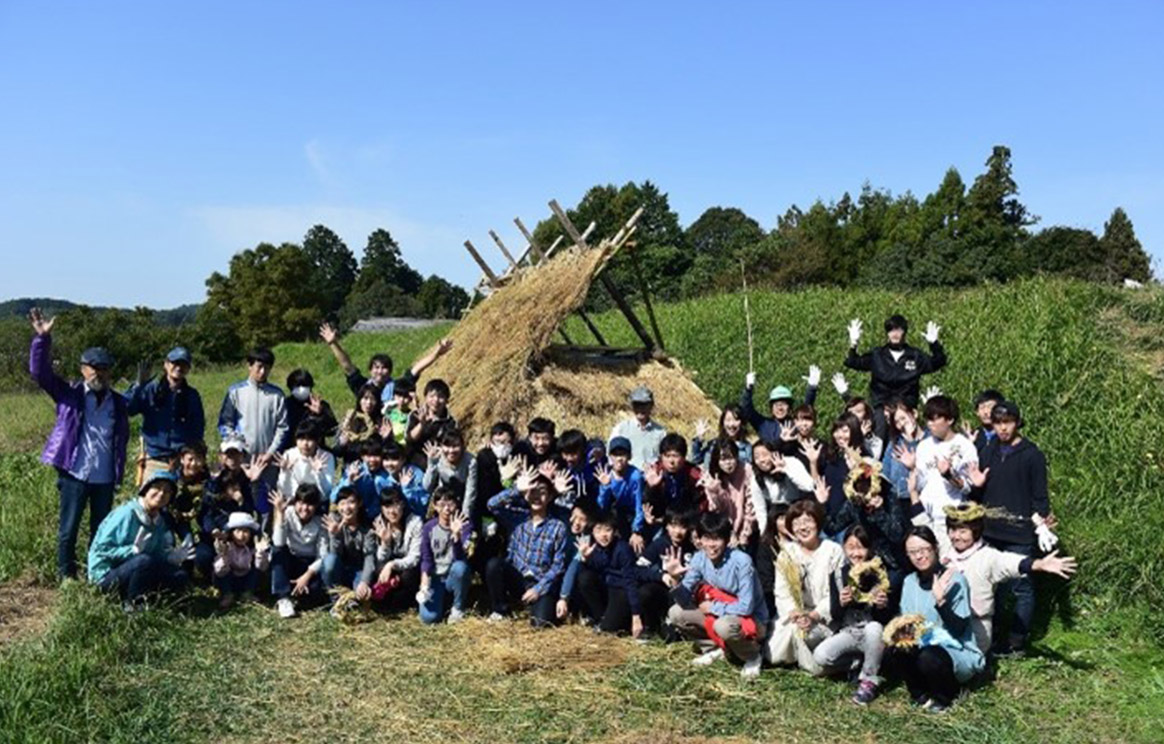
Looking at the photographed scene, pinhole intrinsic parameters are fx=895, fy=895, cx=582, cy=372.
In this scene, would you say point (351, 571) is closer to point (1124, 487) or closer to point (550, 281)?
point (550, 281)

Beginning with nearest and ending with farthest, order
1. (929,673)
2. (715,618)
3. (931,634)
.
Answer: (929,673) → (931,634) → (715,618)

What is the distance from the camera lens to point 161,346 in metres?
39.9

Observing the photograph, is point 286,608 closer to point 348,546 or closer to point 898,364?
point 348,546

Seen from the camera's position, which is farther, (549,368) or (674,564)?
(549,368)

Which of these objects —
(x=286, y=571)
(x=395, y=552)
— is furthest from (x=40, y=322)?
(x=395, y=552)

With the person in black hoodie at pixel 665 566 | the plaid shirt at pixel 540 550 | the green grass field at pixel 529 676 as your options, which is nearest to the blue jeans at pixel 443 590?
the green grass field at pixel 529 676

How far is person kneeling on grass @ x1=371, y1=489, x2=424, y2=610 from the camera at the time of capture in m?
6.21

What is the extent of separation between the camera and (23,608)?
6137 millimetres

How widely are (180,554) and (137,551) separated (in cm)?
30

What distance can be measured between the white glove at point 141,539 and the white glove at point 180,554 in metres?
0.18

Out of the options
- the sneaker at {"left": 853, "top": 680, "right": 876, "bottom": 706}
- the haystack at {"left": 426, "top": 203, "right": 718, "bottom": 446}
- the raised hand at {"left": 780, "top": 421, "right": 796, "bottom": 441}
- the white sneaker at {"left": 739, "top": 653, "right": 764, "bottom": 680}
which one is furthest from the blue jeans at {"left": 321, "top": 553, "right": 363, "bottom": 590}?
the sneaker at {"left": 853, "top": 680, "right": 876, "bottom": 706}

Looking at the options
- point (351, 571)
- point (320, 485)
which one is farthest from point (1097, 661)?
point (320, 485)

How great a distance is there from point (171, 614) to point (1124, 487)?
23.8ft

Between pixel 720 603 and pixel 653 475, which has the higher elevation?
pixel 653 475
